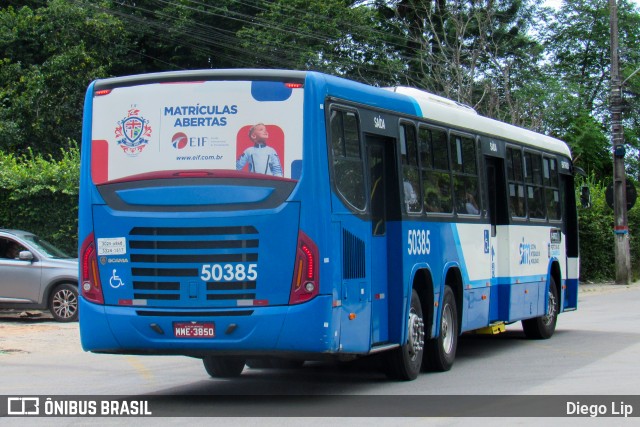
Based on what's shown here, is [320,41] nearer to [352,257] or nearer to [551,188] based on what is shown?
[551,188]

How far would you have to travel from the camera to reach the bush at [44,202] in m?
23.1

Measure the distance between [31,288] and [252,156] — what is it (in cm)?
1095

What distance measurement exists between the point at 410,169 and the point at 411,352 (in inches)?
76.4

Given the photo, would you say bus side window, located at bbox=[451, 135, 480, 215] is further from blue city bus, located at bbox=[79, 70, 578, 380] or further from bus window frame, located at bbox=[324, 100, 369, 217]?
bus window frame, located at bbox=[324, 100, 369, 217]

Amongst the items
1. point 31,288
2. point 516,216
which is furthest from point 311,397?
point 31,288

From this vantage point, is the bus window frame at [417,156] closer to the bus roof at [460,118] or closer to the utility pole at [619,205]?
the bus roof at [460,118]

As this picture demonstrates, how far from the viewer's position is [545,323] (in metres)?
17.3

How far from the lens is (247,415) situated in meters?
9.53

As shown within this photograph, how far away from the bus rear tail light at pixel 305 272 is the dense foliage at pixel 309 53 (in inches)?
984

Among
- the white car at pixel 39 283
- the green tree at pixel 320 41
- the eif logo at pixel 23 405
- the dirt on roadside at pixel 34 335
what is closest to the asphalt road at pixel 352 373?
the dirt on roadside at pixel 34 335

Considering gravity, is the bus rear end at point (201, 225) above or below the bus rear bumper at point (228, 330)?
above

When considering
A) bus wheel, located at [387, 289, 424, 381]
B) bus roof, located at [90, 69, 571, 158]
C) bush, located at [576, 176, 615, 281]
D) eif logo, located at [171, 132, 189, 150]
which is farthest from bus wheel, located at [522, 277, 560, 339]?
bush, located at [576, 176, 615, 281]

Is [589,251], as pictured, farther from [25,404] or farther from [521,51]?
[25,404]

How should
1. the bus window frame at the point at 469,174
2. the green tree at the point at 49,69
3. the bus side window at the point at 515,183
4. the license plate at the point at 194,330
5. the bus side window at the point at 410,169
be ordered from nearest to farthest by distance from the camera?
the license plate at the point at 194,330
the bus side window at the point at 410,169
the bus window frame at the point at 469,174
the bus side window at the point at 515,183
the green tree at the point at 49,69
